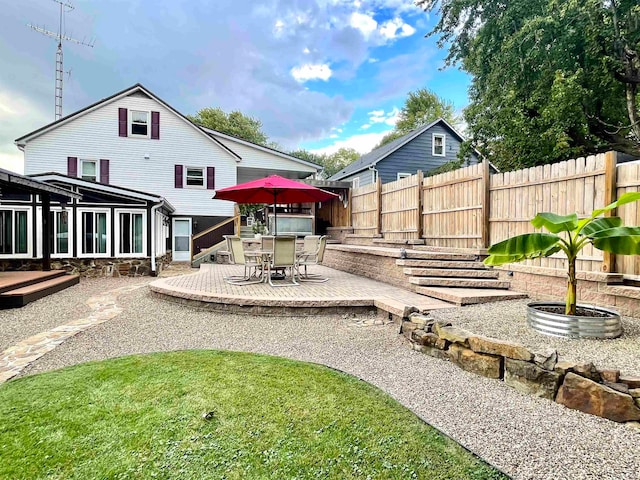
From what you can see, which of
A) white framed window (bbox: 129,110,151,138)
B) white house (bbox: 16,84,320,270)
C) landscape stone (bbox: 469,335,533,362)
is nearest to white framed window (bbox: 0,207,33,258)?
white house (bbox: 16,84,320,270)

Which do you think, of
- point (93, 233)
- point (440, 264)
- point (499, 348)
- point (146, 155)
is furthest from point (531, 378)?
point (146, 155)

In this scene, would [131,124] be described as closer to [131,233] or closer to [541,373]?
[131,233]

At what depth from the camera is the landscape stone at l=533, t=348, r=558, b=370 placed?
3.09 metres

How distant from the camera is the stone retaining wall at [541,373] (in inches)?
107

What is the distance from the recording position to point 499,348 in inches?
138

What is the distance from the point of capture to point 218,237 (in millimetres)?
17453

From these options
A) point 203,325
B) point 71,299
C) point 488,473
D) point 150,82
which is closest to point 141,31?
point 150,82

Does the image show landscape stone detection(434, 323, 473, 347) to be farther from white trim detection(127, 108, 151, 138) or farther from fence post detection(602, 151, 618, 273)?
white trim detection(127, 108, 151, 138)

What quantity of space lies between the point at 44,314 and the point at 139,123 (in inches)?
536

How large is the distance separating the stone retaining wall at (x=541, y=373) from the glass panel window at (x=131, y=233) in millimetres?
11490

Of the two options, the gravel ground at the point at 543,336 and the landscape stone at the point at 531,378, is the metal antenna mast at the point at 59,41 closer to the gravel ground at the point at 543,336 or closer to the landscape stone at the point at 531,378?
the gravel ground at the point at 543,336

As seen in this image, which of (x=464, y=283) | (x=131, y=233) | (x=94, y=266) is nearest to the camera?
(x=464, y=283)

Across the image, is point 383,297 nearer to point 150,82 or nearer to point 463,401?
point 463,401

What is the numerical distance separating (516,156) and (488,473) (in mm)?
15038
